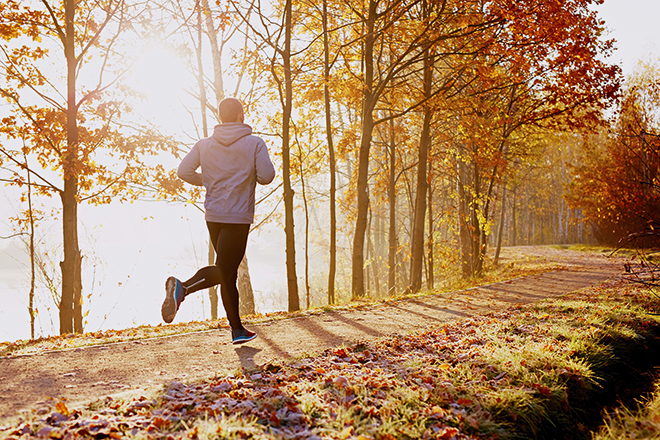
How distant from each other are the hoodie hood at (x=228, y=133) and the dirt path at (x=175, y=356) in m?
2.03

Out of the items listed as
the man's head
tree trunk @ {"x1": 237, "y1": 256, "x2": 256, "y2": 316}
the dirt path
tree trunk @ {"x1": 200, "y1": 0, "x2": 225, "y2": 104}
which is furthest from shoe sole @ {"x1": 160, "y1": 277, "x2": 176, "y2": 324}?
tree trunk @ {"x1": 200, "y1": 0, "x2": 225, "y2": 104}

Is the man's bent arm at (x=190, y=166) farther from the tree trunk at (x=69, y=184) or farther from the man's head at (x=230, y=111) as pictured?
the tree trunk at (x=69, y=184)

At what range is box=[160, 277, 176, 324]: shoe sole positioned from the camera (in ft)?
13.0

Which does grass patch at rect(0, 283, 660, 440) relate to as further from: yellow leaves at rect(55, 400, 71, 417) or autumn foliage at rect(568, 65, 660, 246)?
autumn foliage at rect(568, 65, 660, 246)

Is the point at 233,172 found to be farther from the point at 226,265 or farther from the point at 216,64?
the point at 216,64

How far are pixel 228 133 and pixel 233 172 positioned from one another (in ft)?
1.25

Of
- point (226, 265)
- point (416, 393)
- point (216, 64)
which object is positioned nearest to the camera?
point (416, 393)

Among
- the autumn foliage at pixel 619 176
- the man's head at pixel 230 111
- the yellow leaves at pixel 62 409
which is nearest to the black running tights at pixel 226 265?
the man's head at pixel 230 111

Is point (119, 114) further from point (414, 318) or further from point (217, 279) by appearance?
point (414, 318)

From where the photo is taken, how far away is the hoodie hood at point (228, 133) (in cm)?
418

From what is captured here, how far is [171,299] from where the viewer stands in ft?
13.3

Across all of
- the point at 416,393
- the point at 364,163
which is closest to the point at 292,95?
the point at 364,163

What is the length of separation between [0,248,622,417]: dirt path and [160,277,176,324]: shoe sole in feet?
1.25

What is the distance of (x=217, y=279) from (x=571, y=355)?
351 cm
